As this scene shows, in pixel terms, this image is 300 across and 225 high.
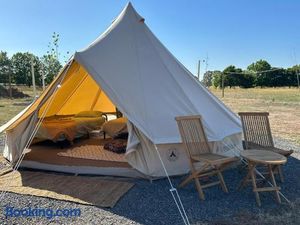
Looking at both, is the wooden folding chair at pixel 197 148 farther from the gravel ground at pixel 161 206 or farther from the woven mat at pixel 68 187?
the woven mat at pixel 68 187

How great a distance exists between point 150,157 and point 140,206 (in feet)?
3.11

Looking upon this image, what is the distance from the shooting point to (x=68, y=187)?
414 centimetres

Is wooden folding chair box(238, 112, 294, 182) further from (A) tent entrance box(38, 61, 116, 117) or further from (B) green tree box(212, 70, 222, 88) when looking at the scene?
(B) green tree box(212, 70, 222, 88)

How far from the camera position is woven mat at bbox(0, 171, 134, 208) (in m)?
3.75

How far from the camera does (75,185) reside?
4.21 metres

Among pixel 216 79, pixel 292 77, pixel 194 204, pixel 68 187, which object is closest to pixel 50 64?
pixel 68 187

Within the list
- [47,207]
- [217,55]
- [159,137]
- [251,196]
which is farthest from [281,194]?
[217,55]

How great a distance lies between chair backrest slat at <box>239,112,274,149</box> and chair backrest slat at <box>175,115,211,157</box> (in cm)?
83

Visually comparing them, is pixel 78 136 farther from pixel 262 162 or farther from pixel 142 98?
pixel 262 162

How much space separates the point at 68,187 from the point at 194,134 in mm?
1975

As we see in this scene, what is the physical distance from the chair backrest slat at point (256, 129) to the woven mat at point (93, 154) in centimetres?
208

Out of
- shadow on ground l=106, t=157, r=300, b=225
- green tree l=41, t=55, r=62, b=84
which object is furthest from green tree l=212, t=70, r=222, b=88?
shadow on ground l=106, t=157, r=300, b=225

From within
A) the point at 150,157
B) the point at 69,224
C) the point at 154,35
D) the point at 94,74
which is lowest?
the point at 69,224

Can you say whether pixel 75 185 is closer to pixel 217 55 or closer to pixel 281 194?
pixel 281 194
